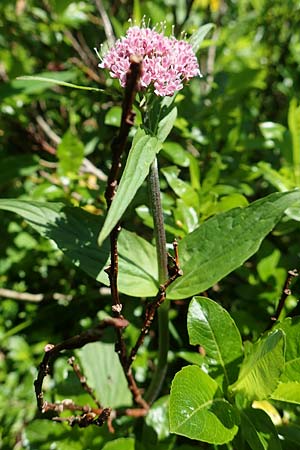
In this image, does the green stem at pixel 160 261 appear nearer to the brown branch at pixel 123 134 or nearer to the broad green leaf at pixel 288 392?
the brown branch at pixel 123 134

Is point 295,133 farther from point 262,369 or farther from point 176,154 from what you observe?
point 262,369

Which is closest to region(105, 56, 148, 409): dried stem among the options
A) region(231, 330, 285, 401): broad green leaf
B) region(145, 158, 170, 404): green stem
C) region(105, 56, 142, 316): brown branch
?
region(105, 56, 142, 316): brown branch

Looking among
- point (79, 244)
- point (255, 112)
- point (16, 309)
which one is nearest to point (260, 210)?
point (79, 244)

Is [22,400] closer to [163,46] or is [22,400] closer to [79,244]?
[79,244]

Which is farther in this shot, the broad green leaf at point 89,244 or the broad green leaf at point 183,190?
the broad green leaf at point 183,190

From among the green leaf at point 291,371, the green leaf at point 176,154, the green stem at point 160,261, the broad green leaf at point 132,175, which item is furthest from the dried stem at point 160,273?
the green leaf at point 176,154

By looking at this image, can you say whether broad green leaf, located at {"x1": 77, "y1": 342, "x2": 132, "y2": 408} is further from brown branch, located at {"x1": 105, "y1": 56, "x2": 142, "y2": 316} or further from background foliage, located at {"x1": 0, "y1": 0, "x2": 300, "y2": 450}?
brown branch, located at {"x1": 105, "y1": 56, "x2": 142, "y2": 316}

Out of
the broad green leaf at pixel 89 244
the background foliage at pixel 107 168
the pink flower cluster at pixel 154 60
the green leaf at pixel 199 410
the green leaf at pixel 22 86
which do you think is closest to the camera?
the green leaf at pixel 199 410
